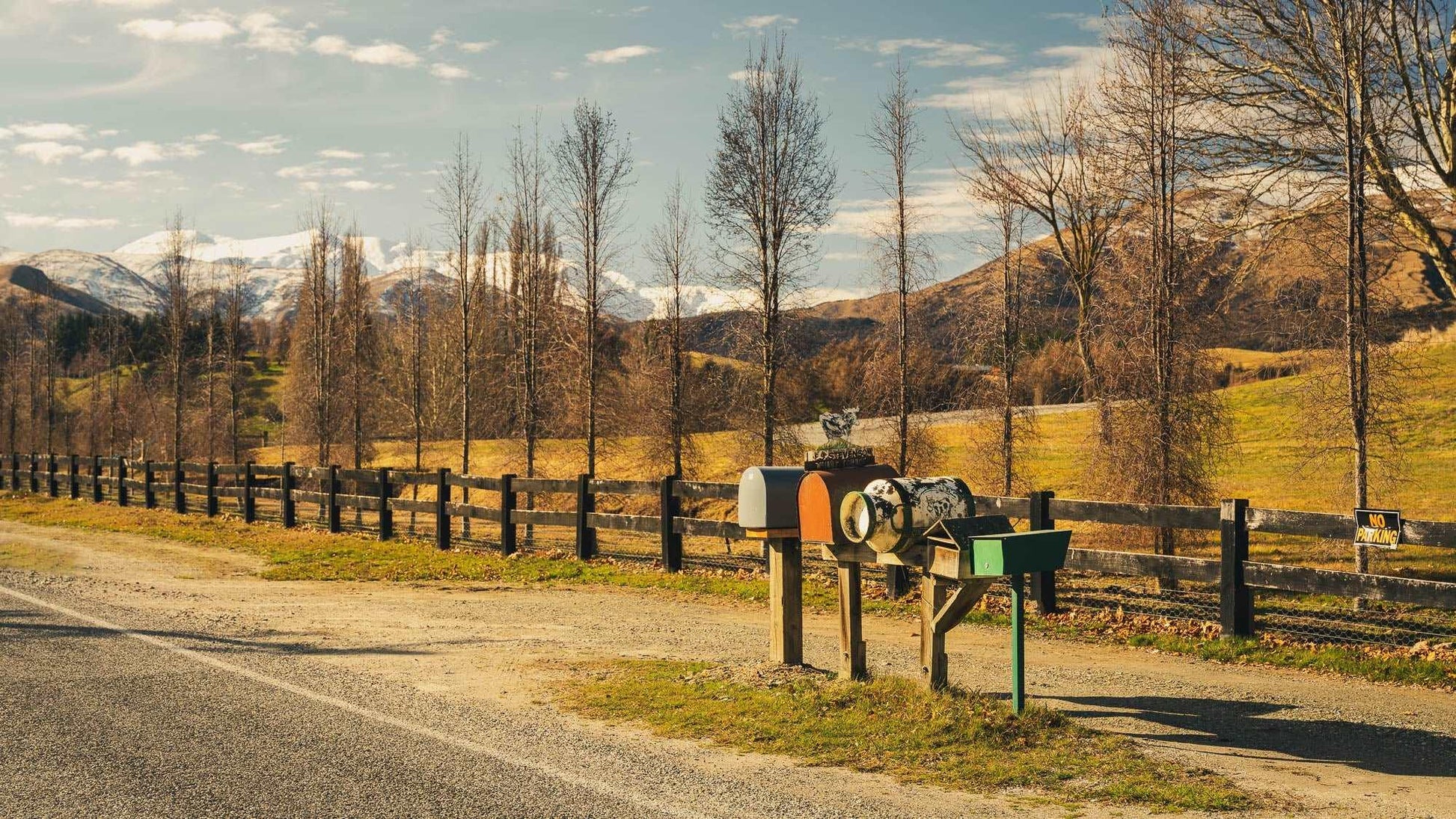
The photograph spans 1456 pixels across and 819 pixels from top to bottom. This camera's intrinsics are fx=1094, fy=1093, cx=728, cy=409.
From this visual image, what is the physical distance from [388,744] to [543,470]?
100ft

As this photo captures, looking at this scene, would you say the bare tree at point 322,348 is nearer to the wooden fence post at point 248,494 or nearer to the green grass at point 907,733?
the wooden fence post at point 248,494

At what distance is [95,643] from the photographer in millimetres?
10828

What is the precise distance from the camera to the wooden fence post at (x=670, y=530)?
1597 cm

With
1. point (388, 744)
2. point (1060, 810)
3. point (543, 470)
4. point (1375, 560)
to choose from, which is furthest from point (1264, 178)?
point (543, 470)

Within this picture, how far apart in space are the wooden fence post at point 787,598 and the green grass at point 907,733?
35 centimetres

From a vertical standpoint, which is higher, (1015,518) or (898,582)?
(1015,518)

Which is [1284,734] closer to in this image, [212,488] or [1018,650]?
[1018,650]

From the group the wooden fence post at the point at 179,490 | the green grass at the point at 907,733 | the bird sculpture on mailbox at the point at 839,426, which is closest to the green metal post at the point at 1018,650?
the green grass at the point at 907,733

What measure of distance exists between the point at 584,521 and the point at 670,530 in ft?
6.24

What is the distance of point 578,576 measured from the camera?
1612 cm

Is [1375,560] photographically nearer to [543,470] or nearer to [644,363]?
[644,363]

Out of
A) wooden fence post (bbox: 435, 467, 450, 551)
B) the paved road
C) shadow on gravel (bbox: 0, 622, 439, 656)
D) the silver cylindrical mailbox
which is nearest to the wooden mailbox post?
the silver cylindrical mailbox

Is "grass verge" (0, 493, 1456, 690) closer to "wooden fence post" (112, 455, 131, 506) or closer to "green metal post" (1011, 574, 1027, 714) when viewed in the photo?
"wooden fence post" (112, 455, 131, 506)

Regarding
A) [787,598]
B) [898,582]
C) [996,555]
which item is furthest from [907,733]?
[898,582]
